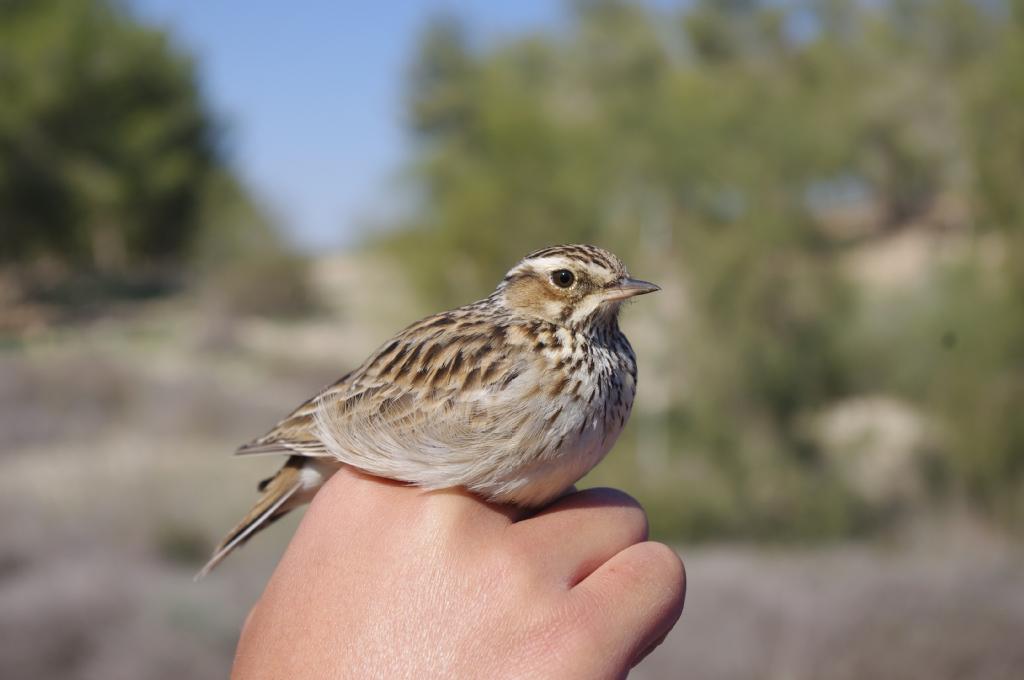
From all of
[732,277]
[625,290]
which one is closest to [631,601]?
[625,290]

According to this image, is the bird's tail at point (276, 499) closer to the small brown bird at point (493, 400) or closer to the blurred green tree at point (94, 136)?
the small brown bird at point (493, 400)

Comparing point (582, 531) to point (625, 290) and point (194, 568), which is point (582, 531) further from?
point (194, 568)

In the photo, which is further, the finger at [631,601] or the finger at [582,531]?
the finger at [582,531]

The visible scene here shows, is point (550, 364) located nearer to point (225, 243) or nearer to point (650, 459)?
point (650, 459)

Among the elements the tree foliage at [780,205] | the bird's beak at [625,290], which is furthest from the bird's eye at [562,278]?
the tree foliage at [780,205]

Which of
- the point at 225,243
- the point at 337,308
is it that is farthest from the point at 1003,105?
the point at 225,243
